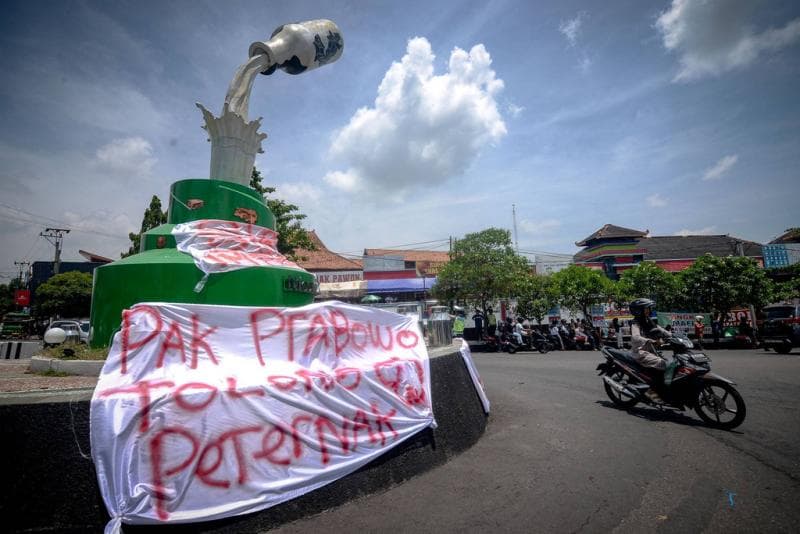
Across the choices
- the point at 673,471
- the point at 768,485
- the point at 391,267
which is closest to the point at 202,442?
the point at 673,471

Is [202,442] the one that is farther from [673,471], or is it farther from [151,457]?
[673,471]

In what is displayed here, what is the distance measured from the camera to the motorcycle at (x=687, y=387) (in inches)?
203

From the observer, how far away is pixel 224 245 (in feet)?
19.6

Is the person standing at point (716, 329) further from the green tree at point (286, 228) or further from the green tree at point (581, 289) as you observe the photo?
the green tree at point (286, 228)

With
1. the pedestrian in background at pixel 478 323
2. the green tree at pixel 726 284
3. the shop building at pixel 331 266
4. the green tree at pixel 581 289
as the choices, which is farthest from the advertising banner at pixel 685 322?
the shop building at pixel 331 266

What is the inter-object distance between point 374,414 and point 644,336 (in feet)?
14.8

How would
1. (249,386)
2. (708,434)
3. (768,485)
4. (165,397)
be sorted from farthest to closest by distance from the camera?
1. (708,434)
2. (768,485)
3. (249,386)
4. (165,397)

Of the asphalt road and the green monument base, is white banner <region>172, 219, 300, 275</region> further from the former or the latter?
the asphalt road

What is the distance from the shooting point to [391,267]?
38.3m

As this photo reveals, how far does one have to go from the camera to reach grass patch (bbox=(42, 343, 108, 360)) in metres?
4.65

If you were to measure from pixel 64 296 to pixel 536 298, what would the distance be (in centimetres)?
Result: 3420

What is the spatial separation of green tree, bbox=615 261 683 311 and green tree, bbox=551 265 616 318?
0.79 meters

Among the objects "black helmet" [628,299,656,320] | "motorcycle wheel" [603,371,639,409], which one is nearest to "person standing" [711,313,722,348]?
"motorcycle wheel" [603,371,639,409]

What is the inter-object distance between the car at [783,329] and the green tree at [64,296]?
40713 mm
